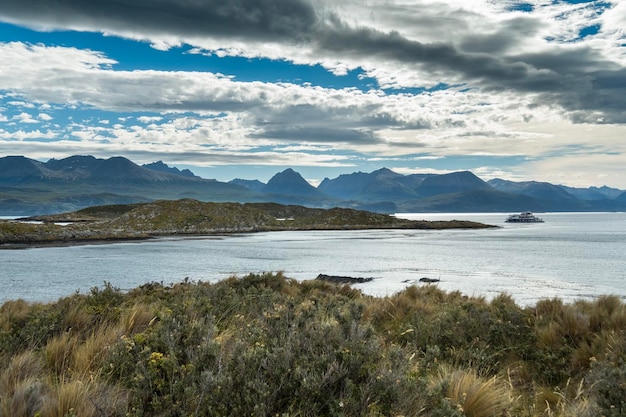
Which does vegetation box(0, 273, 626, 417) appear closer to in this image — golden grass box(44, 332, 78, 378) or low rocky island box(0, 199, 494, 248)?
golden grass box(44, 332, 78, 378)

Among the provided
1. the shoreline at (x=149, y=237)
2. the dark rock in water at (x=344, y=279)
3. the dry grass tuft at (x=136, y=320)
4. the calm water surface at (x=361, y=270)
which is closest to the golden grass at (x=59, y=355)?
the dry grass tuft at (x=136, y=320)

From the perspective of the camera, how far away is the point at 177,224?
135750mm

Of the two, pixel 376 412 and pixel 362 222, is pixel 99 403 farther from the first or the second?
pixel 362 222

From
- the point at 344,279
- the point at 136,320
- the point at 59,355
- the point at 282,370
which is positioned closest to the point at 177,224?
the point at 344,279

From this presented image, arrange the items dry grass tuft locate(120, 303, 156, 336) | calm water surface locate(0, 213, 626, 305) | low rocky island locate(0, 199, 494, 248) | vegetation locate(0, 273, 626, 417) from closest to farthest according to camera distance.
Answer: vegetation locate(0, 273, 626, 417) → dry grass tuft locate(120, 303, 156, 336) → calm water surface locate(0, 213, 626, 305) → low rocky island locate(0, 199, 494, 248)

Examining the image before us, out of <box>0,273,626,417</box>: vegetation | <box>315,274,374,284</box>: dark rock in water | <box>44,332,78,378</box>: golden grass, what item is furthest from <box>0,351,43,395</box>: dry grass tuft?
<box>315,274,374,284</box>: dark rock in water

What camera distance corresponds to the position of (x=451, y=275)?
152 ft

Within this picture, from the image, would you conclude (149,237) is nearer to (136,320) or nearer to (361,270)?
(361,270)

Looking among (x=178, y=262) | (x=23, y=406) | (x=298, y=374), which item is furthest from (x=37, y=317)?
(x=178, y=262)

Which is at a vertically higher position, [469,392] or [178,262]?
[469,392]

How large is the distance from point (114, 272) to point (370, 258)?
3585 centimetres

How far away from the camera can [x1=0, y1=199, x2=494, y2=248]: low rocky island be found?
315 feet

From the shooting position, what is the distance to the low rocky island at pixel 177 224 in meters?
95.9

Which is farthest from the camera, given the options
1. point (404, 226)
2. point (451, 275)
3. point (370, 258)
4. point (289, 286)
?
point (404, 226)
